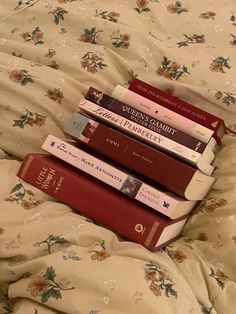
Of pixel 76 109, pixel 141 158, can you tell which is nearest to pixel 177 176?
pixel 141 158

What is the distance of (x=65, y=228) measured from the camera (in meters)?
0.96

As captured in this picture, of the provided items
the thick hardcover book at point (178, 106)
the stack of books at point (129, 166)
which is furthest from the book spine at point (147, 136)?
the thick hardcover book at point (178, 106)

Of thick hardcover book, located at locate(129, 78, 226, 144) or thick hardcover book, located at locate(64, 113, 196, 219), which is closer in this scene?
thick hardcover book, located at locate(64, 113, 196, 219)

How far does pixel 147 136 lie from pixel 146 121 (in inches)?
1.5

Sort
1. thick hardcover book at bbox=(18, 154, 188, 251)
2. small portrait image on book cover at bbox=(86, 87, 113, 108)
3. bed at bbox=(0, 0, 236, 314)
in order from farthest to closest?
1. small portrait image on book cover at bbox=(86, 87, 113, 108)
2. thick hardcover book at bbox=(18, 154, 188, 251)
3. bed at bbox=(0, 0, 236, 314)

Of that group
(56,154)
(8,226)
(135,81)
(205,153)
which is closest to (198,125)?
(205,153)

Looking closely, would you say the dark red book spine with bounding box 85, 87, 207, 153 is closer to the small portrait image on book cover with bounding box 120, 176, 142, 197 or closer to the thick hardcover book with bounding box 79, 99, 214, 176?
the thick hardcover book with bounding box 79, 99, 214, 176

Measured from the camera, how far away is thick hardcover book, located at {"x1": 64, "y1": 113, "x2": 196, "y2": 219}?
3.28ft

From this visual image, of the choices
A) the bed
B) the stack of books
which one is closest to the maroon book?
the stack of books

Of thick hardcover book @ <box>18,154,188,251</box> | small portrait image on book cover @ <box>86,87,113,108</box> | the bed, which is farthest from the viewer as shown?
small portrait image on book cover @ <box>86,87,113,108</box>

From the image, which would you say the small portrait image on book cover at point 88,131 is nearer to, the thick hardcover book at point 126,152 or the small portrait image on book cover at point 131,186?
the thick hardcover book at point 126,152

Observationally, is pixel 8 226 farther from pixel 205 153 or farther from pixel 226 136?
pixel 226 136

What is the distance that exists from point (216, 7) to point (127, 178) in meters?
0.62

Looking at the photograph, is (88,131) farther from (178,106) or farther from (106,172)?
(178,106)
